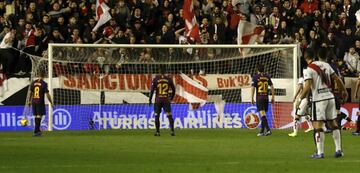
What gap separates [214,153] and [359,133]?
989cm

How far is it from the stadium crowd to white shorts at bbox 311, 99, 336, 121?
48.3 ft

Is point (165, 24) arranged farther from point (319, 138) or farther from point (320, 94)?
point (319, 138)

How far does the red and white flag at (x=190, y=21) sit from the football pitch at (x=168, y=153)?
4.96 meters

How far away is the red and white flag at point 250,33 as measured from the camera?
35.6 m

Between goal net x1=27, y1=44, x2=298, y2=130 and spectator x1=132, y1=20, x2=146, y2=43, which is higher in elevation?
spectator x1=132, y1=20, x2=146, y2=43

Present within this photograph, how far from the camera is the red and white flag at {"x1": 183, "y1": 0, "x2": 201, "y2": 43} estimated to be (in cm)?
3397

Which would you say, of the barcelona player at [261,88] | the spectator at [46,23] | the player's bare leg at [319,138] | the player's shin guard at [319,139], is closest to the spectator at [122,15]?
the spectator at [46,23]

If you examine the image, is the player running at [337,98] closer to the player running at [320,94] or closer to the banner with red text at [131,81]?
the player running at [320,94]

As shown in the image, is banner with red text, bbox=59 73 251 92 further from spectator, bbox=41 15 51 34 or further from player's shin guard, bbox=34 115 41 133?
player's shin guard, bbox=34 115 41 133

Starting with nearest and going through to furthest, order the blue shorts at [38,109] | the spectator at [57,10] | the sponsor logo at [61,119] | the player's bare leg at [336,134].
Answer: the player's bare leg at [336,134] → the blue shorts at [38,109] → the sponsor logo at [61,119] → the spectator at [57,10]

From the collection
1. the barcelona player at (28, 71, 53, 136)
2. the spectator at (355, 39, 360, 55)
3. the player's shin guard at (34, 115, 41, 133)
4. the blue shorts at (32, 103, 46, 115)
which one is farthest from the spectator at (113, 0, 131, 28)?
the spectator at (355, 39, 360, 55)

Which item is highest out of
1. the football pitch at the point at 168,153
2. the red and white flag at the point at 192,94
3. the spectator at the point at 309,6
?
the spectator at the point at 309,6

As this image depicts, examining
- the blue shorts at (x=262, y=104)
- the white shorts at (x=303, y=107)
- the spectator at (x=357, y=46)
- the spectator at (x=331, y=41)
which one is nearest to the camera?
the white shorts at (x=303, y=107)

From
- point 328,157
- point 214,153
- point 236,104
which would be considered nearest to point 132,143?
point 214,153
